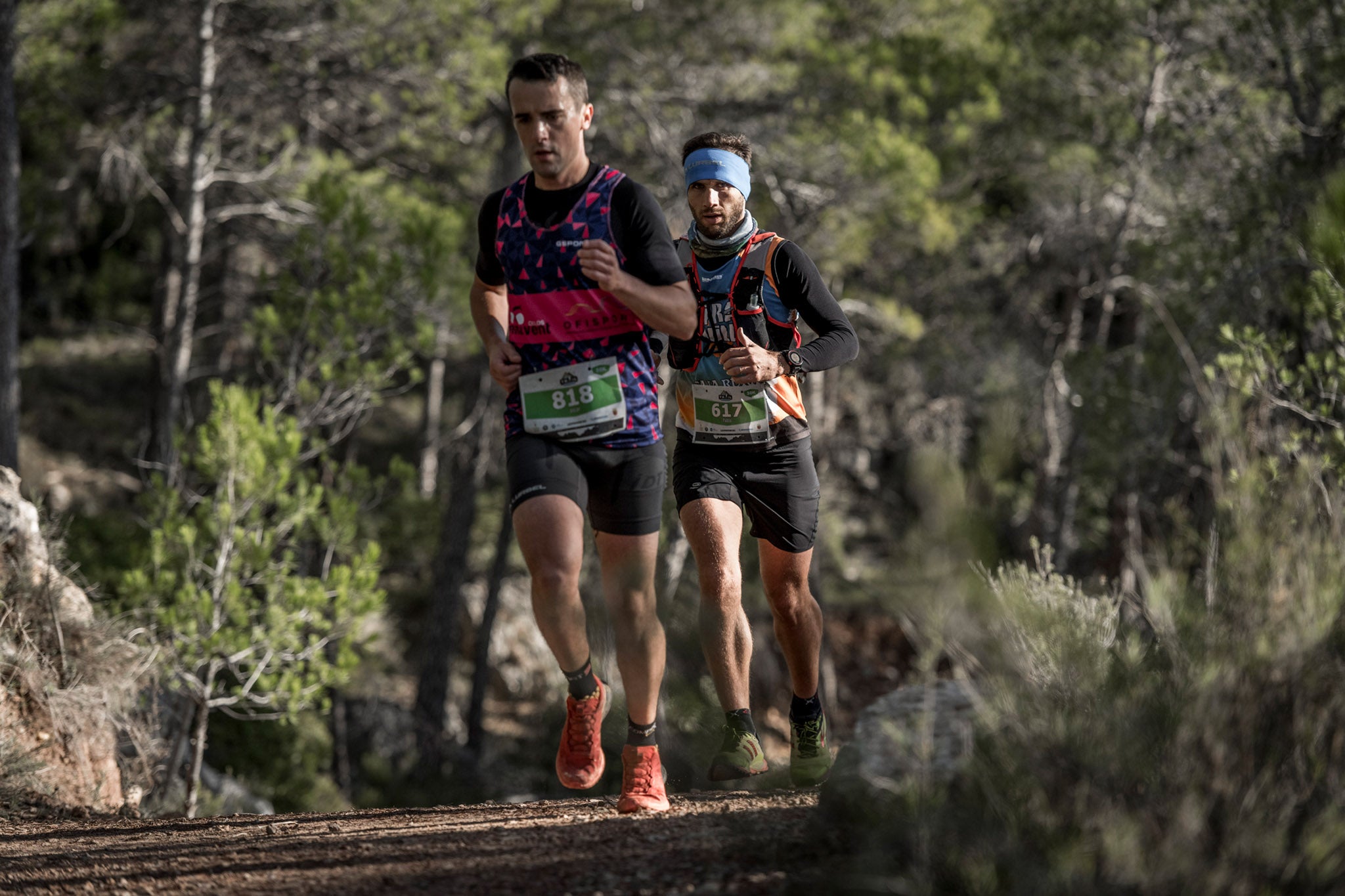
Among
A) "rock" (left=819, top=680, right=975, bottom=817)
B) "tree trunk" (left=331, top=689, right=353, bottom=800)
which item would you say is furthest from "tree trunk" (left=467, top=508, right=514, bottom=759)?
"rock" (left=819, top=680, right=975, bottom=817)

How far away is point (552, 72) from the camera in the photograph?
3582 mm

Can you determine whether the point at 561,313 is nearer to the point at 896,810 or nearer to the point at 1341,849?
the point at 896,810

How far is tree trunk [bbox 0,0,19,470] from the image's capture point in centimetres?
1084

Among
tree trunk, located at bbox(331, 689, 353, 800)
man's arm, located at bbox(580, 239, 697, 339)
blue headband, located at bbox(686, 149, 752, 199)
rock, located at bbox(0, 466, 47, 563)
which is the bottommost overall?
tree trunk, located at bbox(331, 689, 353, 800)

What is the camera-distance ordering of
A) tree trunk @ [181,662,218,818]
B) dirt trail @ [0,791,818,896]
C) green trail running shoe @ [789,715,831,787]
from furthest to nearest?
tree trunk @ [181,662,218,818]
green trail running shoe @ [789,715,831,787]
dirt trail @ [0,791,818,896]

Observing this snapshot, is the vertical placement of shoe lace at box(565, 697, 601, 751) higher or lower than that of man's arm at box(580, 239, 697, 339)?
lower

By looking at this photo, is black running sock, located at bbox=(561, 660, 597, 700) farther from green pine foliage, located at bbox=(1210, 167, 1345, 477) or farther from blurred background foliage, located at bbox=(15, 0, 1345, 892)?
green pine foliage, located at bbox=(1210, 167, 1345, 477)

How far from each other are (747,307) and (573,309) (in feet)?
2.32

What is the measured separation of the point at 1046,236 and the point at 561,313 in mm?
17960

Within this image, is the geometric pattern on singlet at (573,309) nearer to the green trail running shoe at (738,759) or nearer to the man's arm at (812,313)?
the man's arm at (812,313)

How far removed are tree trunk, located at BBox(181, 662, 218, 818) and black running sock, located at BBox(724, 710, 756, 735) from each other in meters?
4.32

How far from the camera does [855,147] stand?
1520cm

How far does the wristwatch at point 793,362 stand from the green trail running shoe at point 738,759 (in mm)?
1216

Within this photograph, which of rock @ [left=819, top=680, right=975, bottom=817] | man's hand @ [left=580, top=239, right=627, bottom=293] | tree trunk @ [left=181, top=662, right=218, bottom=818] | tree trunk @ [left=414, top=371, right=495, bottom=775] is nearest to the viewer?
rock @ [left=819, top=680, right=975, bottom=817]
